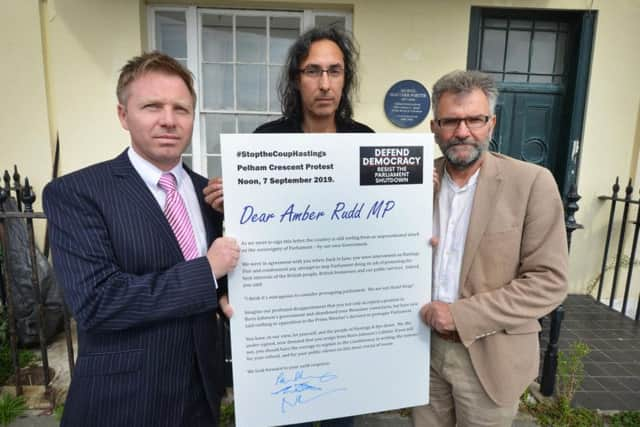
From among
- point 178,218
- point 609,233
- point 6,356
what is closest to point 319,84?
point 178,218

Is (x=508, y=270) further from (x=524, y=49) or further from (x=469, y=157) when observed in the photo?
(x=524, y=49)

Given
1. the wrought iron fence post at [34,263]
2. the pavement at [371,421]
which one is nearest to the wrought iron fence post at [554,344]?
the pavement at [371,421]

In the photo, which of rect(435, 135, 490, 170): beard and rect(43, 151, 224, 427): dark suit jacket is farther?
rect(435, 135, 490, 170): beard

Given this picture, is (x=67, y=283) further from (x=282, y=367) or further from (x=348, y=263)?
(x=348, y=263)

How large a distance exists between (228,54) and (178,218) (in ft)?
12.3

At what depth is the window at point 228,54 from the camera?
14.5ft

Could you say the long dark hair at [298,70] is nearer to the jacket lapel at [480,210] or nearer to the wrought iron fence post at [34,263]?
the jacket lapel at [480,210]

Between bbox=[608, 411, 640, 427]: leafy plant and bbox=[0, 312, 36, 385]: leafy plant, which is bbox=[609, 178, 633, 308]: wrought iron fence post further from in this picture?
bbox=[0, 312, 36, 385]: leafy plant

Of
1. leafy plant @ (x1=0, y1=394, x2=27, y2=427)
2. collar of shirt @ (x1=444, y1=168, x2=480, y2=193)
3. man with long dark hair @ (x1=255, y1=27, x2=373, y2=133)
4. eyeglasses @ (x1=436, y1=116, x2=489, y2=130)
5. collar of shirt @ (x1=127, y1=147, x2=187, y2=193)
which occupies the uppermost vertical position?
man with long dark hair @ (x1=255, y1=27, x2=373, y2=133)

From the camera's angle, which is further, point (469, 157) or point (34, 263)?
point (34, 263)

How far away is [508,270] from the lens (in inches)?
62.7

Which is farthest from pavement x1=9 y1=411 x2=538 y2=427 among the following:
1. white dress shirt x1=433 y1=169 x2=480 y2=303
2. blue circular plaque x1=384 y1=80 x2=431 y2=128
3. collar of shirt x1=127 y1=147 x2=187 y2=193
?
blue circular plaque x1=384 y1=80 x2=431 y2=128

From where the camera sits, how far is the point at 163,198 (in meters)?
1.40
